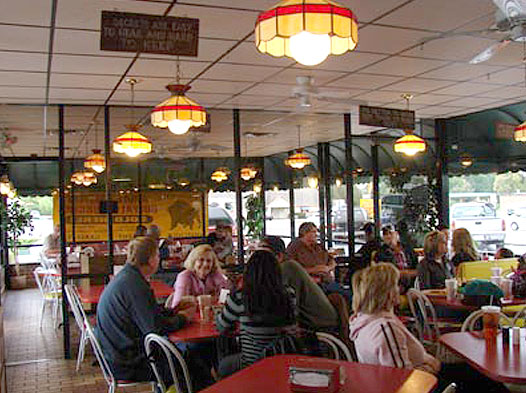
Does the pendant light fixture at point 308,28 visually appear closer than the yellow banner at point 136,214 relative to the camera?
Yes

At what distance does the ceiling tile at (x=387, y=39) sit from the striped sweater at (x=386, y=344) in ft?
7.52

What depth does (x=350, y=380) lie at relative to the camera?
96.0 inches

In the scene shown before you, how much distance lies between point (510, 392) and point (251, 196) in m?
10.3

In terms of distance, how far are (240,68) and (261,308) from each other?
2707 mm

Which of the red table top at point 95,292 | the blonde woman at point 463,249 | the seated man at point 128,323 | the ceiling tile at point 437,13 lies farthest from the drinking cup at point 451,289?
the red table top at point 95,292

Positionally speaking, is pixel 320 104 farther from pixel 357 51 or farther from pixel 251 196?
pixel 251 196

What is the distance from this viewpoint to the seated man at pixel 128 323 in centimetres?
355

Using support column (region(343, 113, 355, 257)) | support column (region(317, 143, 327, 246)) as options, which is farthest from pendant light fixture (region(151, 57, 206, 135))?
support column (region(317, 143, 327, 246))

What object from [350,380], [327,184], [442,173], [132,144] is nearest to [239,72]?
[132,144]

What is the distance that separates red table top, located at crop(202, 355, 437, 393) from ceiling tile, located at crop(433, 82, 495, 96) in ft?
15.3

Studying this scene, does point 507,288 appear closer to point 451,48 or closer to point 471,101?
point 451,48

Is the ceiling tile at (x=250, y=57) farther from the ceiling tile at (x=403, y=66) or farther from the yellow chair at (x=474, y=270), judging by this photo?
the yellow chair at (x=474, y=270)

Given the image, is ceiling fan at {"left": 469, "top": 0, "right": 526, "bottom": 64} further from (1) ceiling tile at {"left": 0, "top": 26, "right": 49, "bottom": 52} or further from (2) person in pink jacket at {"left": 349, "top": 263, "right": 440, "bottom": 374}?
(1) ceiling tile at {"left": 0, "top": 26, "right": 49, "bottom": 52}

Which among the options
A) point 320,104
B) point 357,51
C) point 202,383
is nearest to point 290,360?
point 202,383
